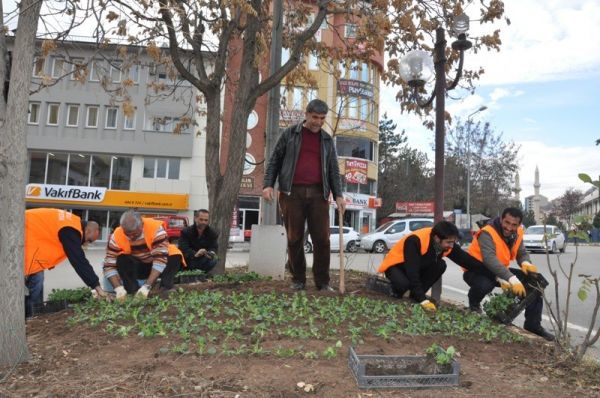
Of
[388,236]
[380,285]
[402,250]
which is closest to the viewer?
[402,250]

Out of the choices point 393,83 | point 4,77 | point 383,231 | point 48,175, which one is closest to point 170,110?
point 48,175

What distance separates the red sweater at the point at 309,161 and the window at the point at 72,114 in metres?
28.2

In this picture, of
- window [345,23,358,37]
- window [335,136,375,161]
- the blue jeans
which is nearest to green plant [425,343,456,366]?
the blue jeans

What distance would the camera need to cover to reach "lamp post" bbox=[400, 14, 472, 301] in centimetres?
599

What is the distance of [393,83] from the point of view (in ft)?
27.4

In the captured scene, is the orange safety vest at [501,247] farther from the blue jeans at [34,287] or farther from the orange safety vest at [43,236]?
the blue jeans at [34,287]

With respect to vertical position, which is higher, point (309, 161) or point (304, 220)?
point (309, 161)

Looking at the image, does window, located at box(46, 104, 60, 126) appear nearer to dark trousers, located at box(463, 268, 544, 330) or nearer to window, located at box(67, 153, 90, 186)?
window, located at box(67, 153, 90, 186)

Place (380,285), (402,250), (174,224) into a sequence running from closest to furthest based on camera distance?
(402,250)
(380,285)
(174,224)

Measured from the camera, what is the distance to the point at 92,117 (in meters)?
29.6

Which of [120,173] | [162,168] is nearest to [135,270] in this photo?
[162,168]

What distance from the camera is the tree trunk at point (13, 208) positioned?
117 inches

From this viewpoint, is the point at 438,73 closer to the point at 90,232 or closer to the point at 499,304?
the point at 499,304

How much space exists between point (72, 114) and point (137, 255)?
90.4 feet
